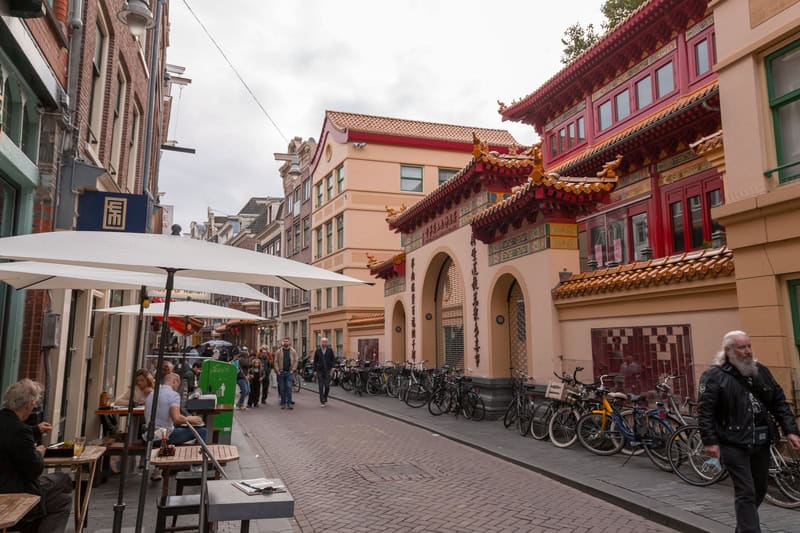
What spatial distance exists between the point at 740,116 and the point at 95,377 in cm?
1085

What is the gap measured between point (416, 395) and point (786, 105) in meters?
12.0

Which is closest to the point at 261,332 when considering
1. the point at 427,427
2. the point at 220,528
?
the point at 427,427

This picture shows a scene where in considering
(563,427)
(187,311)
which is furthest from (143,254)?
(563,427)

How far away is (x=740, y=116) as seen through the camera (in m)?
7.70

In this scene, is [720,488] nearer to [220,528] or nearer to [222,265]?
[220,528]

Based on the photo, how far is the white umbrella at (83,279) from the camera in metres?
4.77

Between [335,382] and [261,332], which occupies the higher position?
[261,332]

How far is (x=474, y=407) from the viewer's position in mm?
13500

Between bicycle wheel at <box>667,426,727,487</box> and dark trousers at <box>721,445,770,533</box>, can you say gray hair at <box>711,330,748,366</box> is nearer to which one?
dark trousers at <box>721,445,770,533</box>

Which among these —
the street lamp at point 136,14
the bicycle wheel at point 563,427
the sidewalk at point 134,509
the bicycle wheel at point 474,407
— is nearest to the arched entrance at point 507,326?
the bicycle wheel at point 474,407

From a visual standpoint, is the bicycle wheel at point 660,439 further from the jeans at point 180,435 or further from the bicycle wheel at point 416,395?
the bicycle wheel at point 416,395

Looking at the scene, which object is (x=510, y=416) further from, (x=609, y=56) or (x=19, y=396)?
(x=609, y=56)

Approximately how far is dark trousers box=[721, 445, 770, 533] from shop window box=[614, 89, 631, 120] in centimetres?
1271

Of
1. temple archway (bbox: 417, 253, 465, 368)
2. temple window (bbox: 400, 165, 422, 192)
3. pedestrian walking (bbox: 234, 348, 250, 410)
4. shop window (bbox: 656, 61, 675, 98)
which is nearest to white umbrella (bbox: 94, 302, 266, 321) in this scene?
pedestrian walking (bbox: 234, 348, 250, 410)
